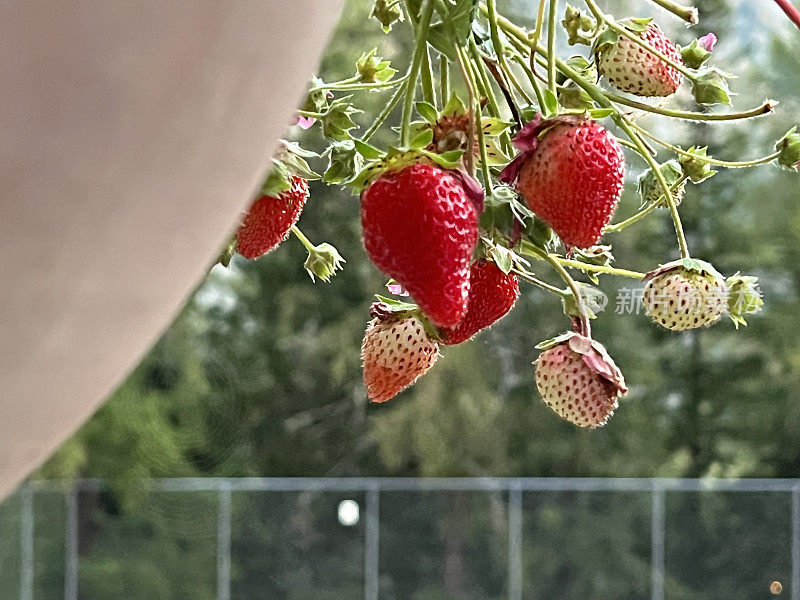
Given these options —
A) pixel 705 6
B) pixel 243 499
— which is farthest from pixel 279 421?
pixel 705 6

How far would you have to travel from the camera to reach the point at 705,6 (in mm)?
3670

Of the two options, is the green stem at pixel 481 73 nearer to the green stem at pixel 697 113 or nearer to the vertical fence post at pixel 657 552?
the green stem at pixel 697 113

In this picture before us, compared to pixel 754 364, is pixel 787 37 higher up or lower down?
higher up

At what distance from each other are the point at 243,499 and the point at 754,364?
1580mm

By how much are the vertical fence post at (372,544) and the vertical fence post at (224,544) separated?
40cm

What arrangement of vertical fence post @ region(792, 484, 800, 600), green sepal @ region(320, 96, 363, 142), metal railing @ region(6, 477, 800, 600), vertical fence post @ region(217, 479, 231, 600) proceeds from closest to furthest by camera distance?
green sepal @ region(320, 96, 363, 142) → vertical fence post @ region(792, 484, 800, 600) → metal railing @ region(6, 477, 800, 600) → vertical fence post @ region(217, 479, 231, 600)

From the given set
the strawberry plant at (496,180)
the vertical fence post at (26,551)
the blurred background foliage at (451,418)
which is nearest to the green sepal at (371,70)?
the strawberry plant at (496,180)

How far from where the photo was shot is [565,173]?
256 millimetres

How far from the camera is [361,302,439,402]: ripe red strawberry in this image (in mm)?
318

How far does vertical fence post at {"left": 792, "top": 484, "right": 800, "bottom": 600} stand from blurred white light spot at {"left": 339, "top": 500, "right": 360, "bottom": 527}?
1180mm

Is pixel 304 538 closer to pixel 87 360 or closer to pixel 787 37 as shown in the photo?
pixel 787 37

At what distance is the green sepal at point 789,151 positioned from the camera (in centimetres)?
38

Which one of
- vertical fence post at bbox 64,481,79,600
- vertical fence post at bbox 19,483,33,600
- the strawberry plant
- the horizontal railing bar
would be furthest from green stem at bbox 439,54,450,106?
vertical fence post at bbox 64,481,79,600

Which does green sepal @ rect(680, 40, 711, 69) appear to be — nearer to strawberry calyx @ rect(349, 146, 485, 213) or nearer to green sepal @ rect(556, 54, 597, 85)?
green sepal @ rect(556, 54, 597, 85)
